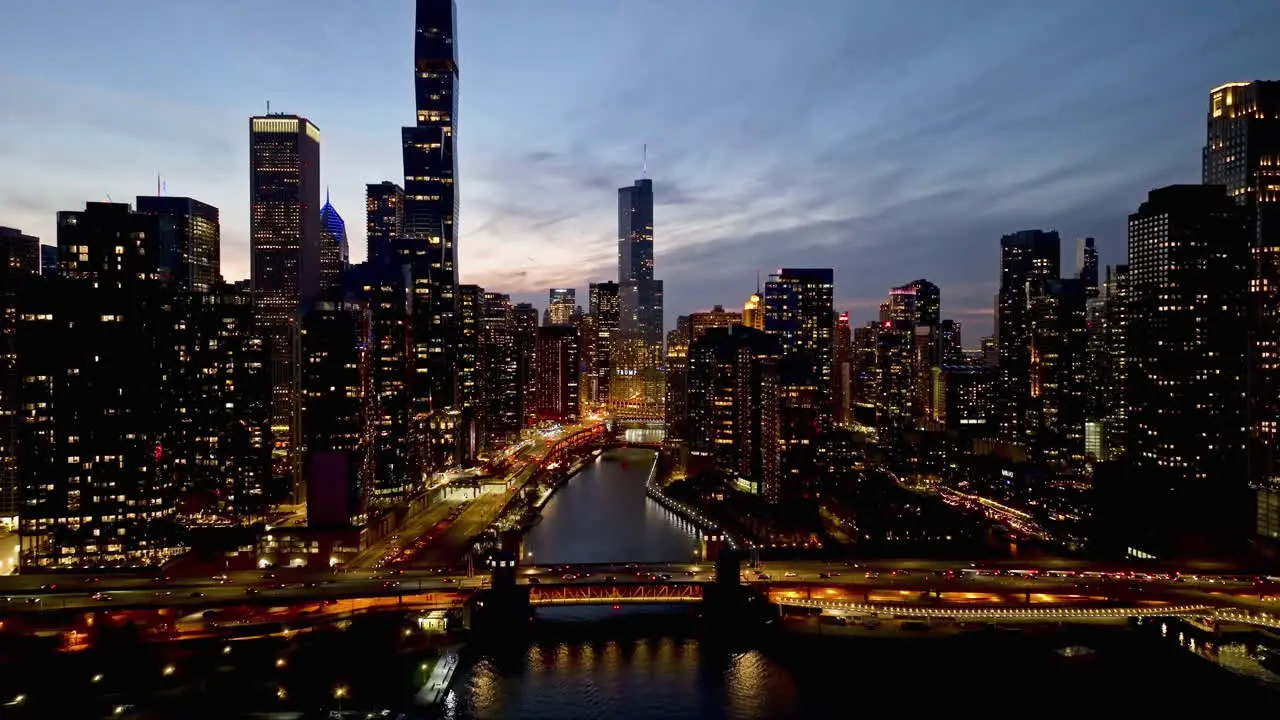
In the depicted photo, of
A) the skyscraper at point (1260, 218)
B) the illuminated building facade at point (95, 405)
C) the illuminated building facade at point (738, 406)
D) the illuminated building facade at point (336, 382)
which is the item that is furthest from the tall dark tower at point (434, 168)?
the skyscraper at point (1260, 218)

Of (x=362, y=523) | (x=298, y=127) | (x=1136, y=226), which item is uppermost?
(x=298, y=127)

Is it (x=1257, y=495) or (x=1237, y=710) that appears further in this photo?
(x=1257, y=495)

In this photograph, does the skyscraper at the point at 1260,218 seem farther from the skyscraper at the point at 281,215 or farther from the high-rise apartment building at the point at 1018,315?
the skyscraper at the point at 281,215

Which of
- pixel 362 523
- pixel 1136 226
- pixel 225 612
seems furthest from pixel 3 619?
pixel 1136 226

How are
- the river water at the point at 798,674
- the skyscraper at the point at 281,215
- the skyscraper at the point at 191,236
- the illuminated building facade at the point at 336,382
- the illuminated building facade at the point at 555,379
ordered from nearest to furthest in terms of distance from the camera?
the river water at the point at 798,674 < the illuminated building facade at the point at 336,382 < the skyscraper at the point at 191,236 < the skyscraper at the point at 281,215 < the illuminated building facade at the point at 555,379

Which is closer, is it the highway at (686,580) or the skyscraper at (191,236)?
the highway at (686,580)

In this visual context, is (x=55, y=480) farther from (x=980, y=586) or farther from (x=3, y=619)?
(x=980, y=586)

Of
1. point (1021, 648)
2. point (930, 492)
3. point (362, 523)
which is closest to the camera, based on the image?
point (1021, 648)
